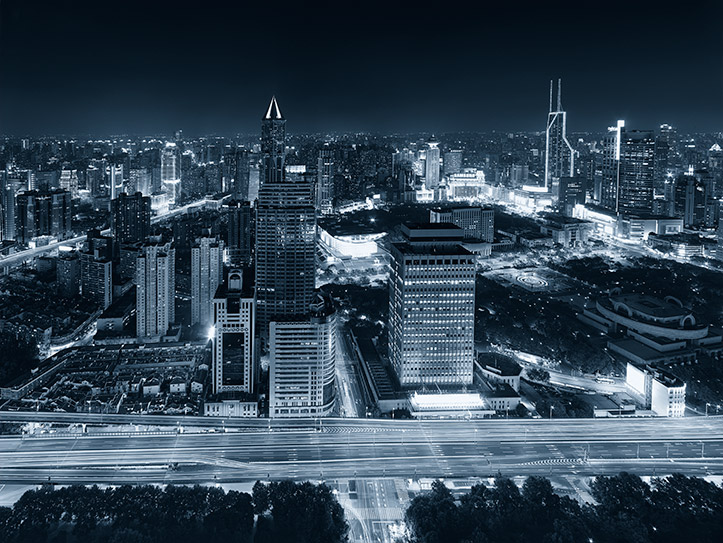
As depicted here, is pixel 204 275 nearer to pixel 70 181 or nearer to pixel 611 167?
pixel 70 181

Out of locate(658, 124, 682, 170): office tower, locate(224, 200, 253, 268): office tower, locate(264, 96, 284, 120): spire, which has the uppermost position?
locate(658, 124, 682, 170): office tower

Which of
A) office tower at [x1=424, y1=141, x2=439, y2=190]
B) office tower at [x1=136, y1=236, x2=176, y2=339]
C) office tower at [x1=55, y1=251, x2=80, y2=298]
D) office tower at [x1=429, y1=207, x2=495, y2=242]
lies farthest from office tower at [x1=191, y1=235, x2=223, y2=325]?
office tower at [x1=424, y1=141, x2=439, y2=190]

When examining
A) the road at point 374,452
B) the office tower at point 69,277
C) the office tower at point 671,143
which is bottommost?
the road at point 374,452

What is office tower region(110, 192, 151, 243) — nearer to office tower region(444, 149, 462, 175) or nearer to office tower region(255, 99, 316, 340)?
office tower region(255, 99, 316, 340)

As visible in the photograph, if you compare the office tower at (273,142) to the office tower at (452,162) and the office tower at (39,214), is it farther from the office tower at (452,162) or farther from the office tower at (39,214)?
the office tower at (452,162)

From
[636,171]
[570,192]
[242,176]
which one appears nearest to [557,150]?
[570,192]

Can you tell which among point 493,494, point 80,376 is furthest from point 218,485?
point 80,376

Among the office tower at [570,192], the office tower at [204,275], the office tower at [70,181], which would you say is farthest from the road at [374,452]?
the office tower at [570,192]
